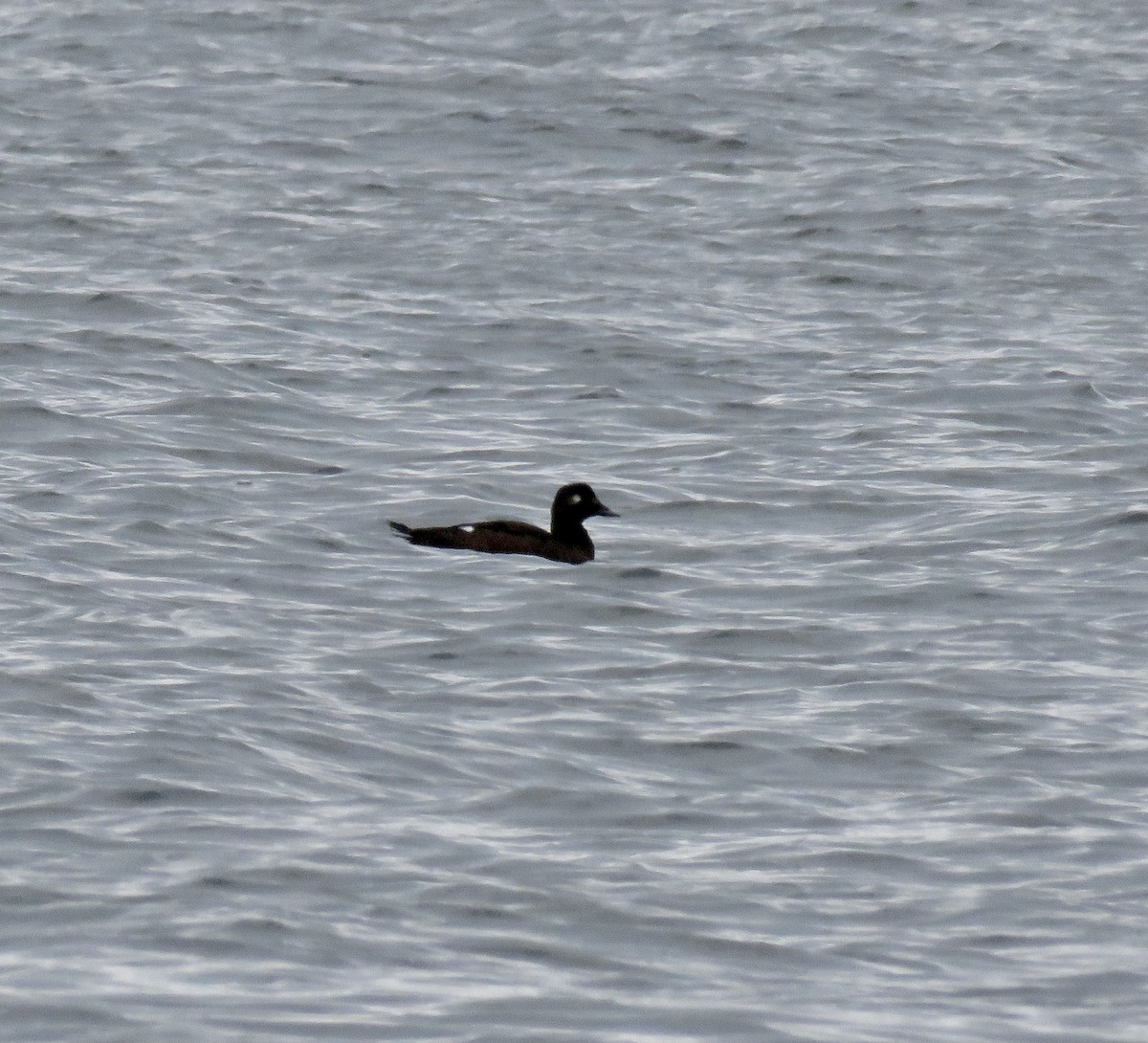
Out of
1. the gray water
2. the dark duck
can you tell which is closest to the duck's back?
the dark duck

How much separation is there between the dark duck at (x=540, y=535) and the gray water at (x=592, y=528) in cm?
13

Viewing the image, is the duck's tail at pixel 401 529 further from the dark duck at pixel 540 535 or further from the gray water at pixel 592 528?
the gray water at pixel 592 528

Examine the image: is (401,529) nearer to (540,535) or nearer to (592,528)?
(540,535)

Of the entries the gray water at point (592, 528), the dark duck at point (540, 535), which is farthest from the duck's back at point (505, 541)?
the gray water at point (592, 528)

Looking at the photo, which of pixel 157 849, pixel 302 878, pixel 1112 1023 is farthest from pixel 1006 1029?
pixel 157 849

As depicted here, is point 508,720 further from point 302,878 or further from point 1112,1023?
point 1112,1023

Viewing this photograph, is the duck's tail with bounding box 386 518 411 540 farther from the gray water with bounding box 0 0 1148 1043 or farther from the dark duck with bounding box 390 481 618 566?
the gray water with bounding box 0 0 1148 1043

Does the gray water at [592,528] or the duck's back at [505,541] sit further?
the duck's back at [505,541]

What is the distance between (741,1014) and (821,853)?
4.67ft

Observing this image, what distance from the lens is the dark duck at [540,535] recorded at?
12570 mm

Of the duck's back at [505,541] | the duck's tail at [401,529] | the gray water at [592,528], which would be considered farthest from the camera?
the duck's tail at [401,529]

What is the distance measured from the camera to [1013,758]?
9609 mm

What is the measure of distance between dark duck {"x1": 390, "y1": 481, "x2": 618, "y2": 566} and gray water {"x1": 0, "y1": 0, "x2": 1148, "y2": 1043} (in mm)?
125

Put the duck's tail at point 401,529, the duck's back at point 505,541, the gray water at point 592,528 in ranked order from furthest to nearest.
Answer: the duck's tail at point 401,529 → the duck's back at point 505,541 → the gray water at point 592,528
